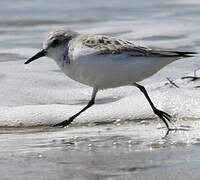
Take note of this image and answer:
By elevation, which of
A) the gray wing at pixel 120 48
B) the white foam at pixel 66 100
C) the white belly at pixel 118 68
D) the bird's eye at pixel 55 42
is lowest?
the white foam at pixel 66 100

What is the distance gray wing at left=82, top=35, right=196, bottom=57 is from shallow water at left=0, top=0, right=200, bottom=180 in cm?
65

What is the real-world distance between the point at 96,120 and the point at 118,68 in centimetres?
90

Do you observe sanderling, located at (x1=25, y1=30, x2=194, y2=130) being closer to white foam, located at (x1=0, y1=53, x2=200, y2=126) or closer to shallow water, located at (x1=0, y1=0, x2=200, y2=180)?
shallow water, located at (x1=0, y1=0, x2=200, y2=180)

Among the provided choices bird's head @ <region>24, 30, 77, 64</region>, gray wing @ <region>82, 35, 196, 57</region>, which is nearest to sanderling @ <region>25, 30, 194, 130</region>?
gray wing @ <region>82, 35, 196, 57</region>

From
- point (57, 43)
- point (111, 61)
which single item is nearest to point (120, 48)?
point (111, 61)

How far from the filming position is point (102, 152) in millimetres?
4922

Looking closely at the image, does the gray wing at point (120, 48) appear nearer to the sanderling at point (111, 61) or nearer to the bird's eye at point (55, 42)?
the sanderling at point (111, 61)

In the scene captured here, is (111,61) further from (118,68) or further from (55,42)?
(55,42)

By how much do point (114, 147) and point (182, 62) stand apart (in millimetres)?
3622

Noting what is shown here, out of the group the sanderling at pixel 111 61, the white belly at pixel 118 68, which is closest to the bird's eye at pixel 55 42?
the sanderling at pixel 111 61

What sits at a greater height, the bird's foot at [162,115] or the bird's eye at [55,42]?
the bird's eye at [55,42]

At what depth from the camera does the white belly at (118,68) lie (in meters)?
5.46

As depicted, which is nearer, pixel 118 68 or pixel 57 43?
pixel 118 68

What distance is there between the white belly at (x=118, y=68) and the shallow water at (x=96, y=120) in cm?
47
